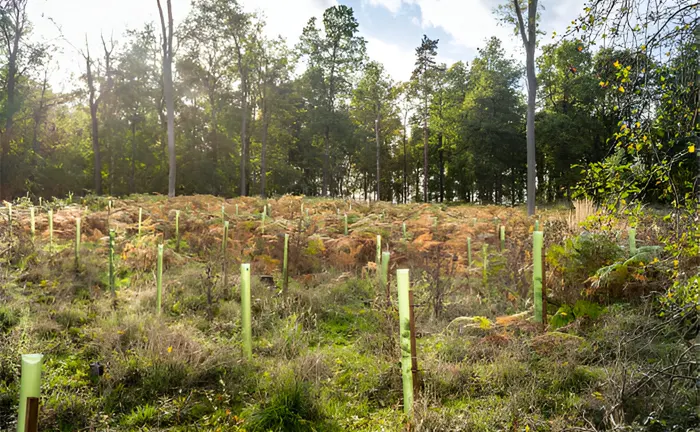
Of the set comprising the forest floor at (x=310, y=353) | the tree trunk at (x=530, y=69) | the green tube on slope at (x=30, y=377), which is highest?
the tree trunk at (x=530, y=69)

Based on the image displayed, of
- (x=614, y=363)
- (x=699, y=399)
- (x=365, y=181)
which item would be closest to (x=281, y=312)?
(x=614, y=363)

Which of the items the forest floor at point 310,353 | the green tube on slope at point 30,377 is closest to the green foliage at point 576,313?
the forest floor at point 310,353

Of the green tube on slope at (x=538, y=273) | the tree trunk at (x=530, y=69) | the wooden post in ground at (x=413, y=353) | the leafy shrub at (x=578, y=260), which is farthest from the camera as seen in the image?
the tree trunk at (x=530, y=69)

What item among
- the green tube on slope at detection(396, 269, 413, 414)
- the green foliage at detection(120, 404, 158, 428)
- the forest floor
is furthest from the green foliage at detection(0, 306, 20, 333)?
the green tube on slope at detection(396, 269, 413, 414)

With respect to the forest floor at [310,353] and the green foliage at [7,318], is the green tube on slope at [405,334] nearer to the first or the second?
the forest floor at [310,353]

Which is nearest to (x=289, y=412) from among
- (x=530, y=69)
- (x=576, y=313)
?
(x=576, y=313)

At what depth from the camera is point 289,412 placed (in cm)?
257

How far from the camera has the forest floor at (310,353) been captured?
2564 millimetres

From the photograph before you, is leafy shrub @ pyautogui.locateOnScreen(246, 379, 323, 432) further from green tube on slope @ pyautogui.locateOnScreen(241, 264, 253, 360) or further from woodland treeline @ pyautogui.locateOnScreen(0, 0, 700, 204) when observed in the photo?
woodland treeline @ pyautogui.locateOnScreen(0, 0, 700, 204)

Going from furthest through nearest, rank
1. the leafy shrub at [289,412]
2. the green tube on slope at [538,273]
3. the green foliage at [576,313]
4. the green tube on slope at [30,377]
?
the green foliage at [576,313] < the green tube on slope at [538,273] < the leafy shrub at [289,412] < the green tube on slope at [30,377]

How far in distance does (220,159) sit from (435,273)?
31202mm

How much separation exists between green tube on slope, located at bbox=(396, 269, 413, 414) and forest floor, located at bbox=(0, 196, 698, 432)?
0.31ft

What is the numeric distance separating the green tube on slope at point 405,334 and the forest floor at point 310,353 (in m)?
0.09

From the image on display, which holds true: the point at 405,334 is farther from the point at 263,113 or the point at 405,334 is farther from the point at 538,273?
the point at 263,113
